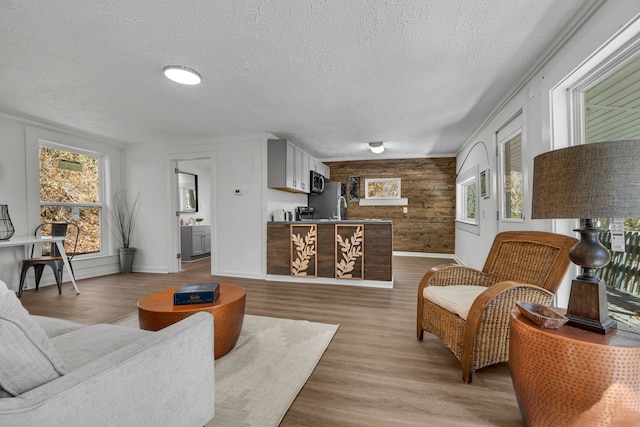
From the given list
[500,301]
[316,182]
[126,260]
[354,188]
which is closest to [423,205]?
[354,188]

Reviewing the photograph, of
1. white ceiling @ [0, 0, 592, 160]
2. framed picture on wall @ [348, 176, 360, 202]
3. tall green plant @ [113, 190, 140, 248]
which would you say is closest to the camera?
white ceiling @ [0, 0, 592, 160]

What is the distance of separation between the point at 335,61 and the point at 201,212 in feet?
19.7

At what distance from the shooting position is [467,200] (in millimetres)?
5535

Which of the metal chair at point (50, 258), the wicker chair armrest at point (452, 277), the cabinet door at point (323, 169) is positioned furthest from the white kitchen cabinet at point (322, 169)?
the metal chair at point (50, 258)

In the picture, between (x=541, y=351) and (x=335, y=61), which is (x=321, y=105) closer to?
(x=335, y=61)

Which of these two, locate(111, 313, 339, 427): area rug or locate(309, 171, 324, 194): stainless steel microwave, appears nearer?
locate(111, 313, 339, 427): area rug

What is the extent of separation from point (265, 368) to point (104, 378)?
1244mm

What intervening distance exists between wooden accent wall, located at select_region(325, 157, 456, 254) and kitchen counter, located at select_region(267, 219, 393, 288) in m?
2.74

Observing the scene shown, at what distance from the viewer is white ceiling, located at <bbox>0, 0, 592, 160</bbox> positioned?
1.76 m

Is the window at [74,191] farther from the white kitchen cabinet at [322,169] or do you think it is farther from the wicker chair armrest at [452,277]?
the wicker chair armrest at [452,277]

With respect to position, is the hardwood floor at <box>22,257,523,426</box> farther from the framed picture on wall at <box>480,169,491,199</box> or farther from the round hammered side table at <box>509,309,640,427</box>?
the framed picture on wall at <box>480,169,491,199</box>

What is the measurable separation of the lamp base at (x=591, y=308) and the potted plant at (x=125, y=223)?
5.90m

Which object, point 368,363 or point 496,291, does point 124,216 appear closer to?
point 368,363

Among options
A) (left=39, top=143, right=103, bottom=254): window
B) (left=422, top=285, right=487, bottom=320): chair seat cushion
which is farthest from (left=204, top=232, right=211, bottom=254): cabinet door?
(left=422, top=285, right=487, bottom=320): chair seat cushion
